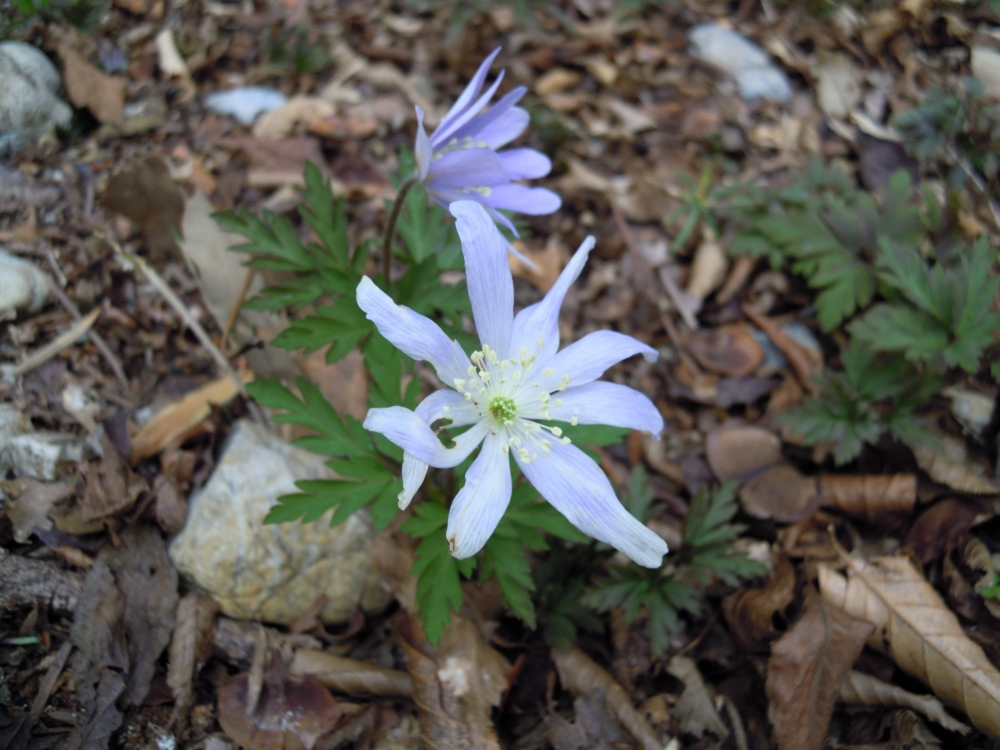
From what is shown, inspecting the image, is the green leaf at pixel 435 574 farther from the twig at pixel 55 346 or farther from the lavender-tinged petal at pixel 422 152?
the twig at pixel 55 346

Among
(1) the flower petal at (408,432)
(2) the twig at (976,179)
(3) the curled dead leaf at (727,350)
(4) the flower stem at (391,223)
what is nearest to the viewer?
(1) the flower petal at (408,432)

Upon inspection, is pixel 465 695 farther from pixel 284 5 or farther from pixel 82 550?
pixel 284 5

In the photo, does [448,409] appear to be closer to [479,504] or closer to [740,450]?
[479,504]

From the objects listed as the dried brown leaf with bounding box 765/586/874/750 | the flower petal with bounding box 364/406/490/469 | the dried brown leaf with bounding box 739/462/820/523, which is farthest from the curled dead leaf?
the flower petal with bounding box 364/406/490/469

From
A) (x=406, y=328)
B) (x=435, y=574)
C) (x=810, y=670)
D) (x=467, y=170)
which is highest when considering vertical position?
(x=467, y=170)

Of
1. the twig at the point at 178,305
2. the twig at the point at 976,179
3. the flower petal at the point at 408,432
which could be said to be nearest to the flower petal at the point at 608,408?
the flower petal at the point at 408,432

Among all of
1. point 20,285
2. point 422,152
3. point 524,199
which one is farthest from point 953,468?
point 20,285
